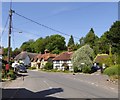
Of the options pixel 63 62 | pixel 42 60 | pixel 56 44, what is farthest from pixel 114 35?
pixel 56 44

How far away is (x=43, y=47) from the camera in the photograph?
486 ft

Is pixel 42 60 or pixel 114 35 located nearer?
pixel 114 35

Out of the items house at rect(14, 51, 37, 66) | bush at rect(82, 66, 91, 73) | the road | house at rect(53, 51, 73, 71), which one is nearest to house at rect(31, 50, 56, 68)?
house at rect(14, 51, 37, 66)

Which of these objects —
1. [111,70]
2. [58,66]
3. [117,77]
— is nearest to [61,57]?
[58,66]

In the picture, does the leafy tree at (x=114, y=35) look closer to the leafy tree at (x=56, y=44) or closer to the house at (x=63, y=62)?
the house at (x=63, y=62)

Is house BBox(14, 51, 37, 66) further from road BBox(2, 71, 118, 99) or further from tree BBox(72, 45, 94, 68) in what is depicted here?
road BBox(2, 71, 118, 99)

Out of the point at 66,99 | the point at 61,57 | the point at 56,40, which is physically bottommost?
the point at 66,99

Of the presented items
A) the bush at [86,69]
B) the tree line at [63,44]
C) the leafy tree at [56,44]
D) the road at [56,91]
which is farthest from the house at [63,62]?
the road at [56,91]

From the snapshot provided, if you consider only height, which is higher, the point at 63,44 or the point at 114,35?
the point at 63,44

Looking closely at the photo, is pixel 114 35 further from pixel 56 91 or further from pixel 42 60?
pixel 56 91

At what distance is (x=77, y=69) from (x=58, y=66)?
20.2m

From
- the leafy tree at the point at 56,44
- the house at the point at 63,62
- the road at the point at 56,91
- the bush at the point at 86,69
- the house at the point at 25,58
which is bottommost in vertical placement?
the road at the point at 56,91

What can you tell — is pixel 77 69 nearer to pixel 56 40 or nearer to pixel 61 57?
pixel 61 57

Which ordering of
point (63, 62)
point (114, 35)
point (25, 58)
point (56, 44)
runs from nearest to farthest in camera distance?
1. point (114, 35)
2. point (63, 62)
3. point (25, 58)
4. point (56, 44)
